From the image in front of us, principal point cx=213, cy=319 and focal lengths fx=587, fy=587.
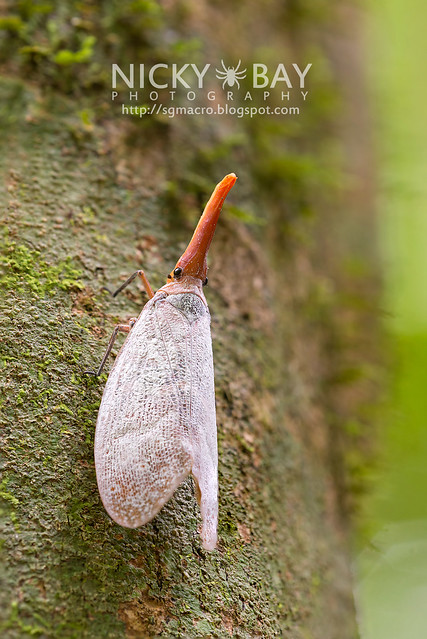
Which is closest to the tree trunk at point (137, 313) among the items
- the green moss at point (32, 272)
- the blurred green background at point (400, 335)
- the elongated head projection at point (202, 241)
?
the green moss at point (32, 272)

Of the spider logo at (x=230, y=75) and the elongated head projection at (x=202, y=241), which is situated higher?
the spider logo at (x=230, y=75)

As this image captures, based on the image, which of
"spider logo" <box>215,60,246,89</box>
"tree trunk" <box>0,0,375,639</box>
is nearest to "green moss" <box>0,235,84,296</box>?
"tree trunk" <box>0,0,375,639</box>

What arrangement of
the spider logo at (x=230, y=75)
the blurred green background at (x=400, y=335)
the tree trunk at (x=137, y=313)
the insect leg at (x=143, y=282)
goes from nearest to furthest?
the tree trunk at (x=137, y=313) → the insect leg at (x=143, y=282) → the spider logo at (x=230, y=75) → the blurred green background at (x=400, y=335)

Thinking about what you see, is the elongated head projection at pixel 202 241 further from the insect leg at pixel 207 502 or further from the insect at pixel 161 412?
the insect leg at pixel 207 502

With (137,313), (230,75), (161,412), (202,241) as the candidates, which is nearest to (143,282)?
(137,313)

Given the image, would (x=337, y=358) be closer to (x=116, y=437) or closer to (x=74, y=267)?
(x=74, y=267)

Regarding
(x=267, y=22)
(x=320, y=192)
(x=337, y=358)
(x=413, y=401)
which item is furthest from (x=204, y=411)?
(x=413, y=401)

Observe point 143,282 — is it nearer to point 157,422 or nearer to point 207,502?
point 157,422
